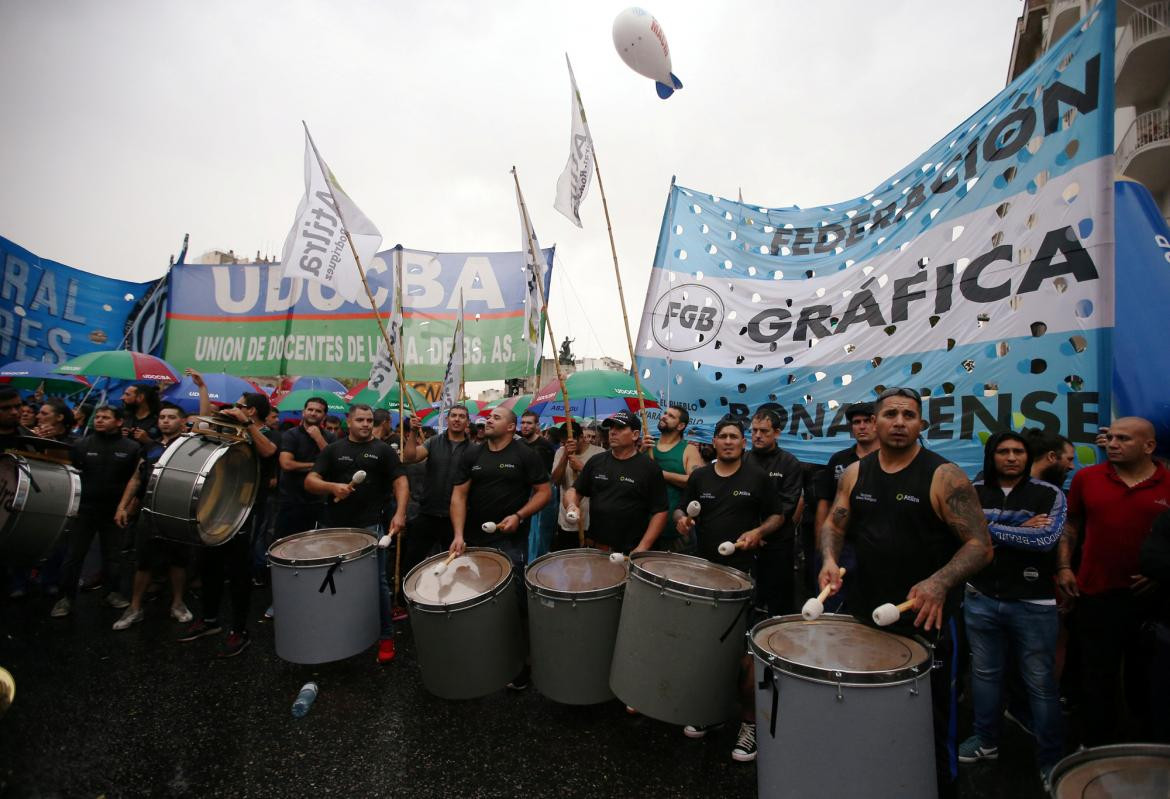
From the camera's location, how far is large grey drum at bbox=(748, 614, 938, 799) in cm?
206

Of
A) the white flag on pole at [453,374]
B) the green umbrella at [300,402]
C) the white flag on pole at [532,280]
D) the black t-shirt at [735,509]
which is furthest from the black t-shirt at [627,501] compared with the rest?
the green umbrella at [300,402]

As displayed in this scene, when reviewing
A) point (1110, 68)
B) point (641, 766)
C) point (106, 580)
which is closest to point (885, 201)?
point (1110, 68)

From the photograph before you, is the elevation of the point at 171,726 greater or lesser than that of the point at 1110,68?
lesser

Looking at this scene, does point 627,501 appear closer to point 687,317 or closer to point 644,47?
point 687,317

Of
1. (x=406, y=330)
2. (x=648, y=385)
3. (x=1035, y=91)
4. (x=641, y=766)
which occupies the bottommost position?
(x=641, y=766)

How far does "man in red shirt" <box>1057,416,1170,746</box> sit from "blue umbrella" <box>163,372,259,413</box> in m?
10.4

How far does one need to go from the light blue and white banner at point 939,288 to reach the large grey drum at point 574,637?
2.77 meters

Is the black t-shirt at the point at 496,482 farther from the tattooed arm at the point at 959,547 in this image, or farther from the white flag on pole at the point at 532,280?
the tattooed arm at the point at 959,547

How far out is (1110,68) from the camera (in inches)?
142

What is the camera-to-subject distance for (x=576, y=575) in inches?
139

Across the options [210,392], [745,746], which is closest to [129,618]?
[210,392]

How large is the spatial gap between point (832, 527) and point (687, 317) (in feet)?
11.9

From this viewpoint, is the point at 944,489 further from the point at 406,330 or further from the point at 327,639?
the point at 406,330

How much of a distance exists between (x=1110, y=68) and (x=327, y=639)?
6.59 m
